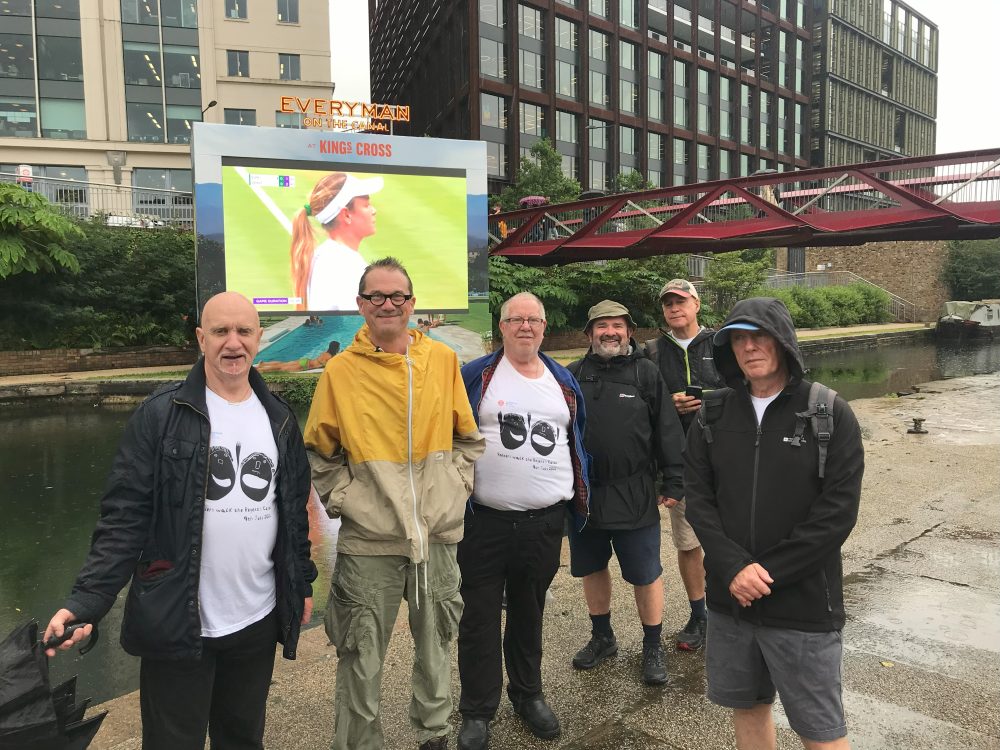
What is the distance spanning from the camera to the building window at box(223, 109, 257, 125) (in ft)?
113

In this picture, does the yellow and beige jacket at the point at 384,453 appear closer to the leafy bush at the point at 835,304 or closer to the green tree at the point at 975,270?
the leafy bush at the point at 835,304

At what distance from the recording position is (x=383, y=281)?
8.23 ft

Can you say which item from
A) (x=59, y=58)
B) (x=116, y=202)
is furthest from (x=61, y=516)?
(x=59, y=58)

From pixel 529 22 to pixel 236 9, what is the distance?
16.0 m

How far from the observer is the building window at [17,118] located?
32.3 m

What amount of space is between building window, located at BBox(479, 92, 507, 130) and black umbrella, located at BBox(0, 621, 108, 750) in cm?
3966

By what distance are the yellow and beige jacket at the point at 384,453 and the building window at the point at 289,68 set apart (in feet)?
120

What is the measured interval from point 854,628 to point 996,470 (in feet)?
16.2

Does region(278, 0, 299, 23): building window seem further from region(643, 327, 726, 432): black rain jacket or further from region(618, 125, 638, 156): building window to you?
region(643, 327, 726, 432): black rain jacket

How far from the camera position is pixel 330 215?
54.5 feet

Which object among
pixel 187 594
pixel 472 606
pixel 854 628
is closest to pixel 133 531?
pixel 187 594

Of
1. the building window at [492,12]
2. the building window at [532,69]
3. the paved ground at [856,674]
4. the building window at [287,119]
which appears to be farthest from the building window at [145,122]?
the paved ground at [856,674]

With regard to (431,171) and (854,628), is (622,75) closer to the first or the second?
(431,171)

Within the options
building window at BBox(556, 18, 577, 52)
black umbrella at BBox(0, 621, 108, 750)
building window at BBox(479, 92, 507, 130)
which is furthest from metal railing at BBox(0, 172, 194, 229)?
building window at BBox(556, 18, 577, 52)
